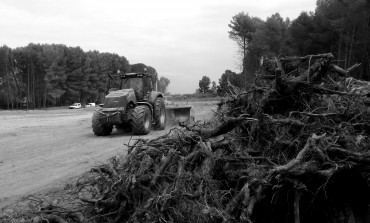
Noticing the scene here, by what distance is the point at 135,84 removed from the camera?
1438 cm

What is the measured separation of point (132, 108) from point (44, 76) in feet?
159

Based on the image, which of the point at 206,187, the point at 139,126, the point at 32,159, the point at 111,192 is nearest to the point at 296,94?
the point at 206,187

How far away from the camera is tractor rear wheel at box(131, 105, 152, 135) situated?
12609 mm

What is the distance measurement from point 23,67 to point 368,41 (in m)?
44.9

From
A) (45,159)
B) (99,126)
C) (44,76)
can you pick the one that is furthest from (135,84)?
(44,76)

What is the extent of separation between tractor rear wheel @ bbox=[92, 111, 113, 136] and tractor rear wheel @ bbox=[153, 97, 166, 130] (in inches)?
65.8

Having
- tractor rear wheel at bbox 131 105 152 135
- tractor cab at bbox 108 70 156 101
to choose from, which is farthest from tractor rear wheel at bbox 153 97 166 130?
tractor rear wheel at bbox 131 105 152 135

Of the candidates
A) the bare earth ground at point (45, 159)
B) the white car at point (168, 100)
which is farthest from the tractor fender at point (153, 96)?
the white car at point (168, 100)

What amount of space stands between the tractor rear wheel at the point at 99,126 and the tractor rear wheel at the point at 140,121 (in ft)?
3.20

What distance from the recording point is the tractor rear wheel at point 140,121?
41.4ft

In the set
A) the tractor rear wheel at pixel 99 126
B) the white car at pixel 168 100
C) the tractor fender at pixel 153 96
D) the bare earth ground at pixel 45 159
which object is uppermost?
the tractor fender at pixel 153 96

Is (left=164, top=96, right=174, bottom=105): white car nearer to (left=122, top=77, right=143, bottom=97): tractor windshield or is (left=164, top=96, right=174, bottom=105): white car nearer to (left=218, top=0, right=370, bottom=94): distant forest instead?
(left=122, top=77, right=143, bottom=97): tractor windshield

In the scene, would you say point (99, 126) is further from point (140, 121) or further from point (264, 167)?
point (264, 167)

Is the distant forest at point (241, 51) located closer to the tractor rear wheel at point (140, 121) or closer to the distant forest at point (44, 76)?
the distant forest at point (44, 76)
